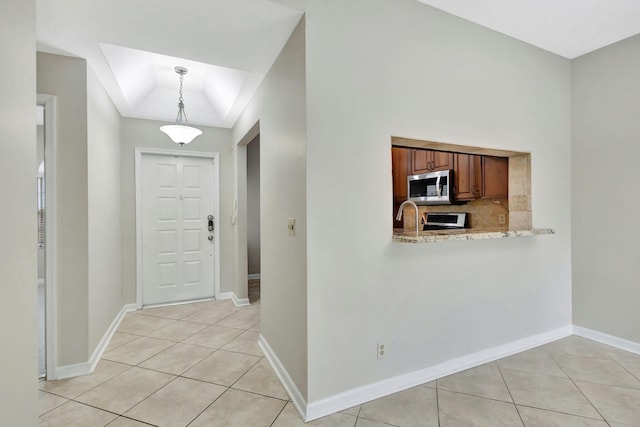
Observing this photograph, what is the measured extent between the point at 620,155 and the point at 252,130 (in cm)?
359

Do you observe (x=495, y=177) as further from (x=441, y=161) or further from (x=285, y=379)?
(x=285, y=379)

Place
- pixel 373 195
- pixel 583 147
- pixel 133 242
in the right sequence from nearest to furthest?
pixel 373 195 → pixel 583 147 → pixel 133 242

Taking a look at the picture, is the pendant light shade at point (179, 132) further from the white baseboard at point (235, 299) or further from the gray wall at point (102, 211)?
the white baseboard at point (235, 299)

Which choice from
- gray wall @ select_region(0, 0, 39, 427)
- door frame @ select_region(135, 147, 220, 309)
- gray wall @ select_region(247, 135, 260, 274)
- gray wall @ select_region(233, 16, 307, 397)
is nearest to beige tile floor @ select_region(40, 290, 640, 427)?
gray wall @ select_region(233, 16, 307, 397)

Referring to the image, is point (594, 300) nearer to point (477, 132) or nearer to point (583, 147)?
point (583, 147)

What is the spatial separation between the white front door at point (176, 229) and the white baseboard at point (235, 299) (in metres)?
0.17

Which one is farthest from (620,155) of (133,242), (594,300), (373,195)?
(133,242)

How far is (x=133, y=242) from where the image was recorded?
13.1 feet

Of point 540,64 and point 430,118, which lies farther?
A: point 540,64

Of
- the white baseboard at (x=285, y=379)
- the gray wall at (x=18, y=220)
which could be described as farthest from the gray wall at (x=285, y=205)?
the gray wall at (x=18, y=220)

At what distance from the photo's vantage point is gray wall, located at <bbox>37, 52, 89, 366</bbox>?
2.38 metres

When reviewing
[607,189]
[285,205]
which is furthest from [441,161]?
[285,205]

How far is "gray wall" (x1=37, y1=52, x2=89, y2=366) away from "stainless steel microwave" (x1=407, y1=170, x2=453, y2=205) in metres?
3.33

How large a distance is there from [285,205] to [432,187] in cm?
207
